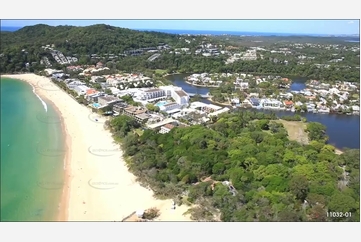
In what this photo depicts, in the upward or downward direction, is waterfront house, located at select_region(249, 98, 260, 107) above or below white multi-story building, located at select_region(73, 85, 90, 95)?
below

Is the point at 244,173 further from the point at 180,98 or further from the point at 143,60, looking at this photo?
the point at 143,60

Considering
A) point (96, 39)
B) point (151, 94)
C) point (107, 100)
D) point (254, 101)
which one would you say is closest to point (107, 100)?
point (107, 100)

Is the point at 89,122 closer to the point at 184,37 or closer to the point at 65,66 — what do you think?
the point at 65,66

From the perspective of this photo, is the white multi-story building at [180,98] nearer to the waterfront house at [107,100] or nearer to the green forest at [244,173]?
the waterfront house at [107,100]

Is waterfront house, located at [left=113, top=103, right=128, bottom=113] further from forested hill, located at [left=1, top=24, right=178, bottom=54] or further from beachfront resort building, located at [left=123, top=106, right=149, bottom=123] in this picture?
forested hill, located at [left=1, top=24, right=178, bottom=54]

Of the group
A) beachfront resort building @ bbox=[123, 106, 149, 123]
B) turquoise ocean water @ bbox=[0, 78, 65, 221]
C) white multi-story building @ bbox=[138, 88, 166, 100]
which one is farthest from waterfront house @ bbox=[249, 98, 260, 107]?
turquoise ocean water @ bbox=[0, 78, 65, 221]

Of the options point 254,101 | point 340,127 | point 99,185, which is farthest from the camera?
point 254,101

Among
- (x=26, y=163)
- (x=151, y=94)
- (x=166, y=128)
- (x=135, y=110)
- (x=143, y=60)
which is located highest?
(x=143, y=60)
